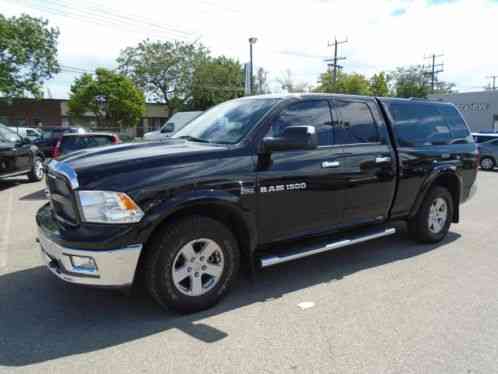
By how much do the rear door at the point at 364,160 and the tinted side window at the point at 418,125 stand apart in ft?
1.13

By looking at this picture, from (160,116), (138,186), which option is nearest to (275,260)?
(138,186)

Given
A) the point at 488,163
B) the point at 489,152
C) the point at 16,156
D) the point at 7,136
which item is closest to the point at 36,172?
the point at 16,156

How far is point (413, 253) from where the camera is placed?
211 inches

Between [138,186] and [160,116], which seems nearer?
[138,186]

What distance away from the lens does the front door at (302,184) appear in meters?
3.88

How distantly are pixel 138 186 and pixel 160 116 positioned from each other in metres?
58.4

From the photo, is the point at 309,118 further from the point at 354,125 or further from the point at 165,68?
the point at 165,68

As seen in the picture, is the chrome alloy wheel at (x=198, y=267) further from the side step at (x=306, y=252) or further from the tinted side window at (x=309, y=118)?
the tinted side window at (x=309, y=118)

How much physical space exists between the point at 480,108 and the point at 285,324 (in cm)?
3977

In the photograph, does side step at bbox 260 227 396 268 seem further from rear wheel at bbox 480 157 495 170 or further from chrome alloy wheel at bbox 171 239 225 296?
rear wheel at bbox 480 157 495 170

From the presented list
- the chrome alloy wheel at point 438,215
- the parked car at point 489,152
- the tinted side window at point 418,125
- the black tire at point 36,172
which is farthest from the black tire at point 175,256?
the parked car at point 489,152

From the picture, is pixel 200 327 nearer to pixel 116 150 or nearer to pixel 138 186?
pixel 138 186

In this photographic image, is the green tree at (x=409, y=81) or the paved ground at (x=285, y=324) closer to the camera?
the paved ground at (x=285, y=324)

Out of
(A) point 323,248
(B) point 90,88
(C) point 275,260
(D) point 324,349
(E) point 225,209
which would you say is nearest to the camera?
(D) point 324,349
